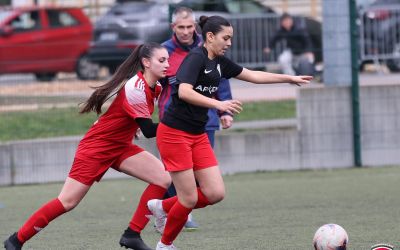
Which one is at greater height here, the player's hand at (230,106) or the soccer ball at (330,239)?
the player's hand at (230,106)

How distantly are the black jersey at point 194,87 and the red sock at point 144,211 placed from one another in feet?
2.60

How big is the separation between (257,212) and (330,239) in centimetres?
307

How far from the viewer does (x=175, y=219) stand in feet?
24.7

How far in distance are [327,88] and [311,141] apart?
28.5 inches

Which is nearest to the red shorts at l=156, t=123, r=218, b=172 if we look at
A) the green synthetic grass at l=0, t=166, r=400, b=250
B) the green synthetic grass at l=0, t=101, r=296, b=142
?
the green synthetic grass at l=0, t=166, r=400, b=250

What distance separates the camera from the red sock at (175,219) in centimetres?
753

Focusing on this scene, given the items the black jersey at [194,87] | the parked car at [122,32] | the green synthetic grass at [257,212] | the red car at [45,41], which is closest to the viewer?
the black jersey at [194,87]

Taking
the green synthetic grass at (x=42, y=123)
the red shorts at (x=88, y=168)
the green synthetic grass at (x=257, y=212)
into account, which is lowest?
the green synthetic grass at (x=257, y=212)

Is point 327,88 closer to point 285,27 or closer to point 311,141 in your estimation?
point 311,141

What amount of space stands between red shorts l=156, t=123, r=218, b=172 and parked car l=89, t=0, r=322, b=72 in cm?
582

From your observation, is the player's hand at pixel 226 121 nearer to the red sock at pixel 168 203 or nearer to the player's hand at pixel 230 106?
the red sock at pixel 168 203

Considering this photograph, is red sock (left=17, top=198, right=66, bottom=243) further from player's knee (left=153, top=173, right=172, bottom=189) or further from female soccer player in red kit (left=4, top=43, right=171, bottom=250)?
player's knee (left=153, top=173, right=172, bottom=189)

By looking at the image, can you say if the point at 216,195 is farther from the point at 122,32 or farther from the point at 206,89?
the point at 122,32

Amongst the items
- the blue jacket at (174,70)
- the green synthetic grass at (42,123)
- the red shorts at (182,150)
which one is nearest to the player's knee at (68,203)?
the red shorts at (182,150)
